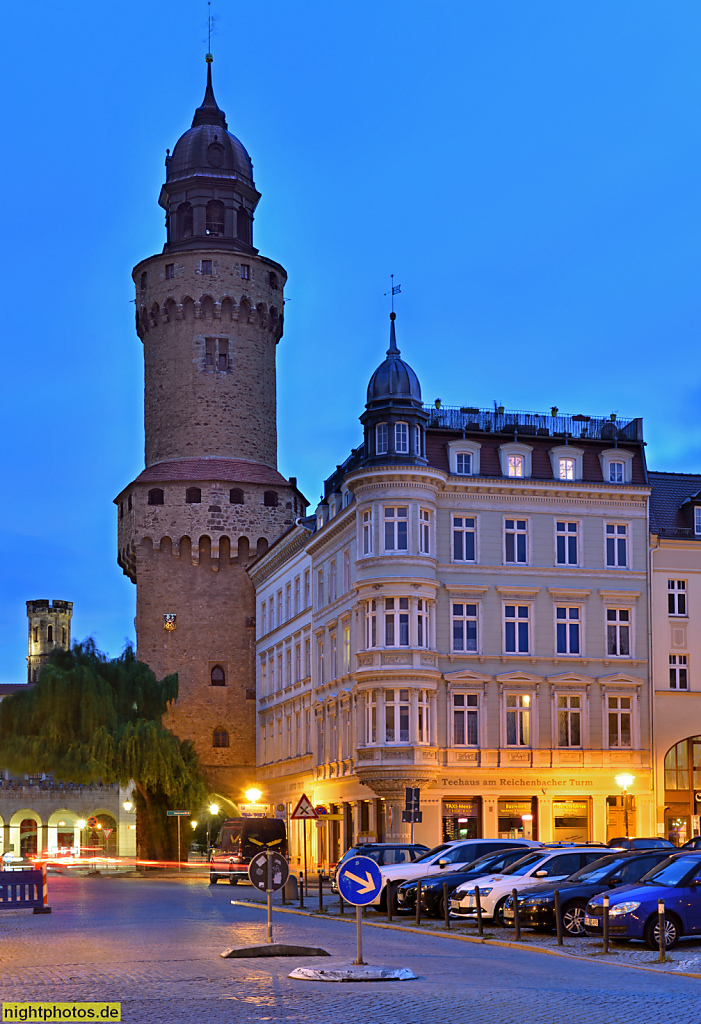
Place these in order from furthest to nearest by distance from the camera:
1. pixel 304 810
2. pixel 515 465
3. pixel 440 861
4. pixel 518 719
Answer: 1. pixel 515 465
2. pixel 518 719
3. pixel 304 810
4. pixel 440 861

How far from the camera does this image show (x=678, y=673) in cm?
6162

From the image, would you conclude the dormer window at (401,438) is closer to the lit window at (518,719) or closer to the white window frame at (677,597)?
the lit window at (518,719)

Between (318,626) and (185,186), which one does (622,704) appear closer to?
(318,626)

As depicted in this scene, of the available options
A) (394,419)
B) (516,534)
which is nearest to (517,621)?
(516,534)

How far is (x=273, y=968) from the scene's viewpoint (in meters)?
20.3

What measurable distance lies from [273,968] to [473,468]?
A: 135 ft

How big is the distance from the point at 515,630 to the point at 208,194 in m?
41.5

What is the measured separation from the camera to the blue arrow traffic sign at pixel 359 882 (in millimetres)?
20312

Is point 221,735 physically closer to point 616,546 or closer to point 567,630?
point 567,630

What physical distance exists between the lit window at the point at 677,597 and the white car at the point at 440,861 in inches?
1112

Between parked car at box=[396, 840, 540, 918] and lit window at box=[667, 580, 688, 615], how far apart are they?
3090 cm

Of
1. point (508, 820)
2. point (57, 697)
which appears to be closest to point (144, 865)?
point (57, 697)

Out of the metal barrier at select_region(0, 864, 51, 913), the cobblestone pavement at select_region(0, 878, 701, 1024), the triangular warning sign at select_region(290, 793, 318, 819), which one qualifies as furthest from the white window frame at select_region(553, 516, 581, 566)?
A: the cobblestone pavement at select_region(0, 878, 701, 1024)

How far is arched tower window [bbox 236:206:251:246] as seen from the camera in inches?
3580
